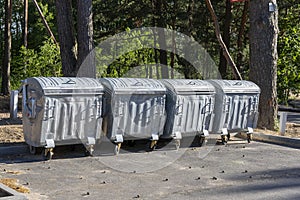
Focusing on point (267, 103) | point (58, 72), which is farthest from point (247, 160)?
point (58, 72)

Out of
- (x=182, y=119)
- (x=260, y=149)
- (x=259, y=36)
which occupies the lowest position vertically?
(x=260, y=149)

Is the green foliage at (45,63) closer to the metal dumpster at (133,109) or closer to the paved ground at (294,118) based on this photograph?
the metal dumpster at (133,109)

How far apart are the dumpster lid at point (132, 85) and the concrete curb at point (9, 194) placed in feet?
11.1

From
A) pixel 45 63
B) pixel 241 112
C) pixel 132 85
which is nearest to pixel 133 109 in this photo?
pixel 132 85

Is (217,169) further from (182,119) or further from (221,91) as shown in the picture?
(221,91)

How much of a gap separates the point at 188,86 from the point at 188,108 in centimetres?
46

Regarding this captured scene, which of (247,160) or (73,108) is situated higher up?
(73,108)

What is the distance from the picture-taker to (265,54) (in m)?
13.0

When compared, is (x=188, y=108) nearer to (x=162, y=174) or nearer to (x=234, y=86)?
(x=234, y=86)

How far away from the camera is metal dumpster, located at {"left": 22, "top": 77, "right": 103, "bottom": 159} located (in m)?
8.14

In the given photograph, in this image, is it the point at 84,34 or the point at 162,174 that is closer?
the point at 162,174

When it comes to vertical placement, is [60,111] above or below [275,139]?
above

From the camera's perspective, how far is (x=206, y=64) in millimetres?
31828

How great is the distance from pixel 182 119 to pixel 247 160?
1602 millimetres
